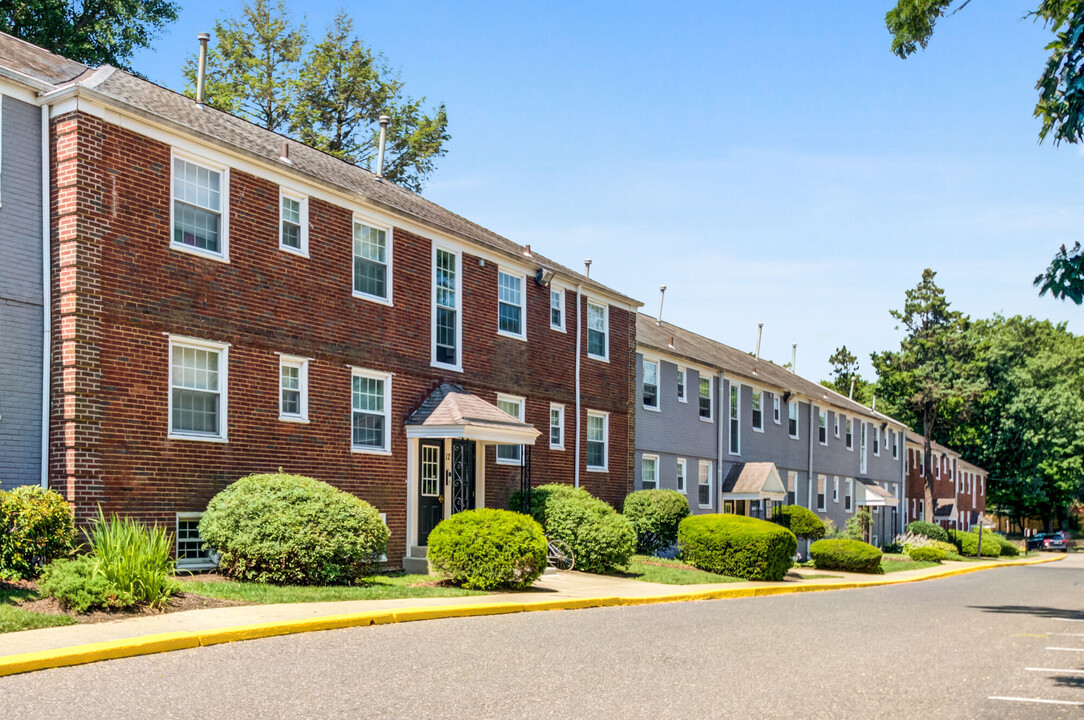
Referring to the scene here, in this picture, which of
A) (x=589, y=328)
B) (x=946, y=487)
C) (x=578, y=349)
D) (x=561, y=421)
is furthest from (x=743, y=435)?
(x=946, y=487)

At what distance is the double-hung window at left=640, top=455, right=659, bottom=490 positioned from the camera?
3275cm

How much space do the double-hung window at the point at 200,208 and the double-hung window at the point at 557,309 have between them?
10.6 metres

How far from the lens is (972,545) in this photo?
173ft

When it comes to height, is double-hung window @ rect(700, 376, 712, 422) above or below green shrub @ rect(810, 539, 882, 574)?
above

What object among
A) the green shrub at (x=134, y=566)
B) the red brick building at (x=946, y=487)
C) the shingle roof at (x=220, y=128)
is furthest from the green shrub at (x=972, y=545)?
the green shrub at (x=134, y=566)

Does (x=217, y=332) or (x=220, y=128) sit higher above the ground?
(x=220, y=128)

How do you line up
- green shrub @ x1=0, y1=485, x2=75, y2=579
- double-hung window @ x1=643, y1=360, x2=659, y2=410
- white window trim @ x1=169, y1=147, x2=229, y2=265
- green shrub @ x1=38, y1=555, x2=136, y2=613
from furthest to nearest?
double-hung window @ x1=643, y1=360, x2=659, y2=410
white window trim @ x1=169, y1=147, x2=229, y2=265
green shrub @ x1=0, y1=485, x2=75, y2=579
green shrub @ x1=38, y1=555, x2=136, y2=613

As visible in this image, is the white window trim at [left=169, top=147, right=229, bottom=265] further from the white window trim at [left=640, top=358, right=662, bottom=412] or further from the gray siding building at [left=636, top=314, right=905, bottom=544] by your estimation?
the white window trim at [left=640, top=358, right=662, bottom=412]

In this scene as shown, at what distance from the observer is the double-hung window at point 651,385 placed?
108ft

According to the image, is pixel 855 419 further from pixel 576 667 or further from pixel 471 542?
pixel 576 667

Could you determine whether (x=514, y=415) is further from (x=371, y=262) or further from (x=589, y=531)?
(x=371, y=262)

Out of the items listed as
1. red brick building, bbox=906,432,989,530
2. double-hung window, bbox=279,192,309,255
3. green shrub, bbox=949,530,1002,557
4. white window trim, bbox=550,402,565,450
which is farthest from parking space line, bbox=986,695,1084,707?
red brick building, bbox=906,432,989,530

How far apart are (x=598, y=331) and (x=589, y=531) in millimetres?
7867

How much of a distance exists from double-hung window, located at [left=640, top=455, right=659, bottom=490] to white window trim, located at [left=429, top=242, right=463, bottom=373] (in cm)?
1096
